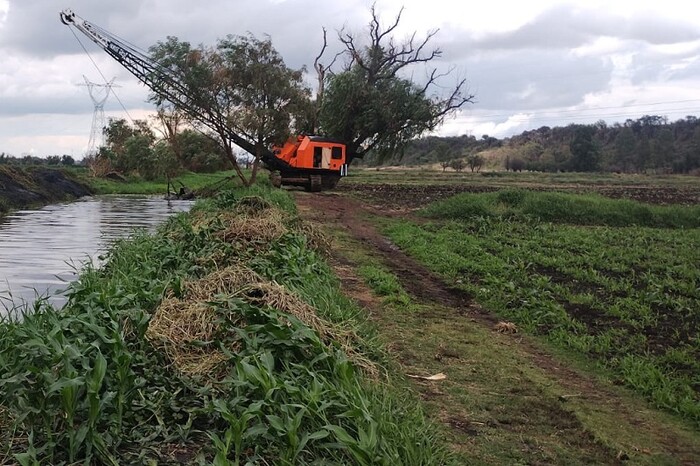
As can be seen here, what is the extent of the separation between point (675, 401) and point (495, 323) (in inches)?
110

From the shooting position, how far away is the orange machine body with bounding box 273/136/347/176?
3028 cm

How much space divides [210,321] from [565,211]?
1726 cm

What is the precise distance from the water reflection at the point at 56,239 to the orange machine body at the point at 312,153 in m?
5.29

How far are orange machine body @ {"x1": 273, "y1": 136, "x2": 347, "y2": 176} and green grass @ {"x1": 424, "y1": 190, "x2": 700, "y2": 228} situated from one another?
1031 centimetres

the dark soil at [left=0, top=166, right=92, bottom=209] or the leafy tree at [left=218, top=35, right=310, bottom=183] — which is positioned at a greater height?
the leafy tree at [left=218, top=35, right=310, bottom=183]

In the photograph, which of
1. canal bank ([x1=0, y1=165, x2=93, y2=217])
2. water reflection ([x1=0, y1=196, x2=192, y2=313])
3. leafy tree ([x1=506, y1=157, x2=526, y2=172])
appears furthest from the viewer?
leafy tree ([x1=506, y1=157, x2=526, y2=172])

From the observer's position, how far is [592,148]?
73.9 m

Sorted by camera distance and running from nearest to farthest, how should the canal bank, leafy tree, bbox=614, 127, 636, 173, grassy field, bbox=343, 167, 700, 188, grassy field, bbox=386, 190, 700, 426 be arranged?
grassy field, bbox=386, 190, 700, 426
the canal bank
grassy field, bbox=343, 167, 700, 188
leafy tree, bbox=614, 127, 636, 173

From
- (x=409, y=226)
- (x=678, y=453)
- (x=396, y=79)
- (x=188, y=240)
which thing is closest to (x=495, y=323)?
(x=678, y=453)

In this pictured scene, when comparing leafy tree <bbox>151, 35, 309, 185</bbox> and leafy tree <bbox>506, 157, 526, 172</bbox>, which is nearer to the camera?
leafy tree <bbox>151, 35, 309, 185</bbox>

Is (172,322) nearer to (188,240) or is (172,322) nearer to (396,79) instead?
(188,240)

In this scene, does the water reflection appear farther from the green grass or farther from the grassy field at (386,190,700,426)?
the green grass

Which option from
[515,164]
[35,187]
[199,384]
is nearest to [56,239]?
[199,384]

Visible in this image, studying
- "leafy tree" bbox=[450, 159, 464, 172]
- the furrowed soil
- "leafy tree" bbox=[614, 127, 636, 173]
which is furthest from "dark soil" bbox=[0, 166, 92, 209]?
"leafy tree" bbox=[614, 127, 636, 173]
